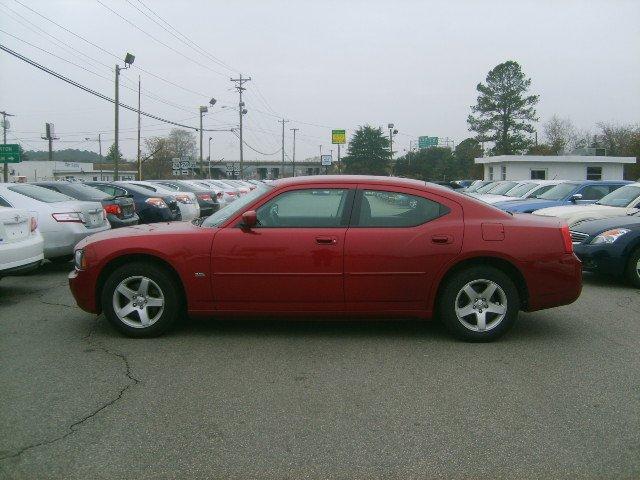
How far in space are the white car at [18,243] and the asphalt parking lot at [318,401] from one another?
121 centimetres

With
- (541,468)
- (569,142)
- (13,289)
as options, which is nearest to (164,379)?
(541,468)

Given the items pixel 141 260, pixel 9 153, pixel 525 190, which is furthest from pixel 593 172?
pixel 141 260

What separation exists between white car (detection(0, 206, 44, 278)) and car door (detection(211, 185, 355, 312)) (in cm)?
329

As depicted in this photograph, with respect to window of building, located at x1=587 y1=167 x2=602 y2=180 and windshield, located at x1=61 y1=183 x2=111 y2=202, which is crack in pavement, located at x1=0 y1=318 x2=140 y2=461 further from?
window of building, located at x1=587 y1=167 x2=602 y2=180

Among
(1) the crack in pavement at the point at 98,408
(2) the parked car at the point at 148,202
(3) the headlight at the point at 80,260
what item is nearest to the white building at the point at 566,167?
(2) the parked car at the point at 148,202

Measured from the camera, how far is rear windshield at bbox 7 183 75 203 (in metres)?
9.77

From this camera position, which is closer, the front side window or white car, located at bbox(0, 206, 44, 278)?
the front side window

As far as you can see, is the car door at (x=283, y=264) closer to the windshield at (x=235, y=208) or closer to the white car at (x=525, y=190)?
the windshield at (x=235, y=208)

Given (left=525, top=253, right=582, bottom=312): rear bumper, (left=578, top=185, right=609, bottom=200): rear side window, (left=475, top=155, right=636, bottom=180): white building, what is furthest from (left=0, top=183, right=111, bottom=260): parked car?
(left=475, top=155, right=636, bottom=180): white building

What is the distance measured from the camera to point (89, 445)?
Answer: 3480mm

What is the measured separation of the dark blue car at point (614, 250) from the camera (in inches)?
327

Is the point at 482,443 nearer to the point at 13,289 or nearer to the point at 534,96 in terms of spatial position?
the point at 13,289

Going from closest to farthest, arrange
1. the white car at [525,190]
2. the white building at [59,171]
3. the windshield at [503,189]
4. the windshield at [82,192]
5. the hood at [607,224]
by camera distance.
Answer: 1. the hood at [607,224]
2. the windshield at [82,192]
3. the white car at [525,190]
4. the windshield at [503,189]
5. the white building at [59,171]

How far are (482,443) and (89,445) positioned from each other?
7.56ft
